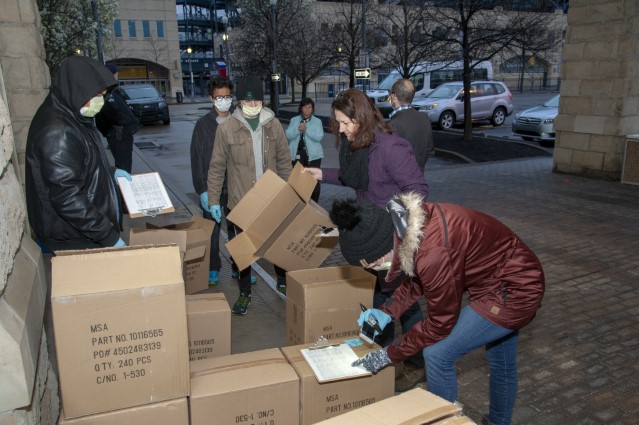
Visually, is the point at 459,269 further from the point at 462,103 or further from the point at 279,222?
the point at 462,103

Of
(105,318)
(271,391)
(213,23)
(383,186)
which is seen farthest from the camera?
(213,23)

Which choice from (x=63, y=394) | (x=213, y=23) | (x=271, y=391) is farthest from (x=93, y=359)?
(x=213, y=23)

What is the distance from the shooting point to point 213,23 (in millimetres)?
62562

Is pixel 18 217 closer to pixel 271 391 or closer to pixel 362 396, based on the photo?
pixel 271 391

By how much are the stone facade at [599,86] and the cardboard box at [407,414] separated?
9.08 m

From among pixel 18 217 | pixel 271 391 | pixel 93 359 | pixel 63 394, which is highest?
pixel 18 217

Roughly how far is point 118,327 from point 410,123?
11.0 feet

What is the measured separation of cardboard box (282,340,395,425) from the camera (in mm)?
2432

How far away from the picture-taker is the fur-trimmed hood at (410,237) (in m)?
2.08

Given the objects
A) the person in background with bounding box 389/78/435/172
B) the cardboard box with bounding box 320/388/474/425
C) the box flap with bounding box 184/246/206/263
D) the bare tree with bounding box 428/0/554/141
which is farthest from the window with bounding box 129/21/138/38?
the cardboard box with bounding box 320/388/474/425

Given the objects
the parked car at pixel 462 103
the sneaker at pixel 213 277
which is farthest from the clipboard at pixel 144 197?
the parked car at pixel 462 103

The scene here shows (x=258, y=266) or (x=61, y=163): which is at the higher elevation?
(x=61, y=163)

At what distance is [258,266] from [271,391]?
3.32m

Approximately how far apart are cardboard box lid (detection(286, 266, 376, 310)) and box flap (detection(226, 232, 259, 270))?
30 centimetres
